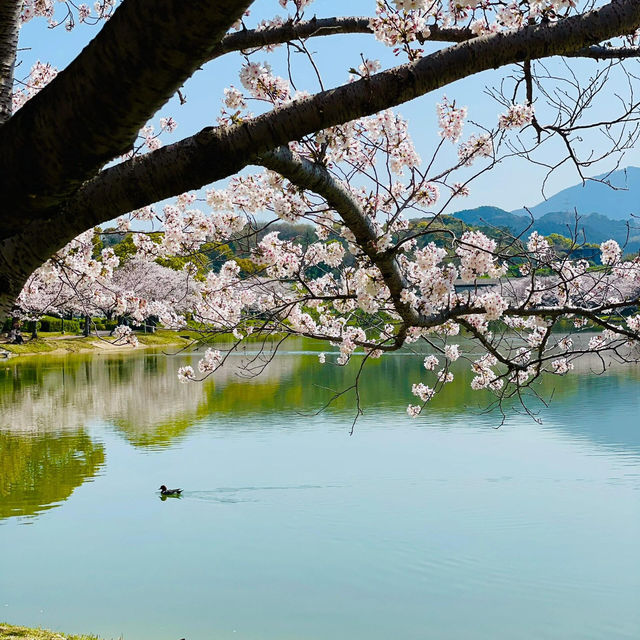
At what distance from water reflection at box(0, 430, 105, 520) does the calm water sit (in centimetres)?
5

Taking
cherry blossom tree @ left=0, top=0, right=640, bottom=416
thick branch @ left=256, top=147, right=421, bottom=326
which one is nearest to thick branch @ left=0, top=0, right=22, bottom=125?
cherry blossom tree @ left=0, top=0, right=640, bottom=416

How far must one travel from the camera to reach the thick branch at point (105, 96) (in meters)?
1.37

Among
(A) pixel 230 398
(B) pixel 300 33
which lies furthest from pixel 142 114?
(A) pixel 230 398

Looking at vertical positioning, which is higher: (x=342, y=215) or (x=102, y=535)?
(x=342, y=215)

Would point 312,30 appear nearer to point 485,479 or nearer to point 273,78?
point 273,78

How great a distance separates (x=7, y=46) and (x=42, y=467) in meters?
10.4

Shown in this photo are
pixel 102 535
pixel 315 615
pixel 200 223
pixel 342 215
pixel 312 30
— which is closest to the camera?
pixel 342 215

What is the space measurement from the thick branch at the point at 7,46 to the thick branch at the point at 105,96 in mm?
694

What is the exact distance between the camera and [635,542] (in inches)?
341

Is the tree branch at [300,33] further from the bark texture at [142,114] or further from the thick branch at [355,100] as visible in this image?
the thick branch at [355,100]

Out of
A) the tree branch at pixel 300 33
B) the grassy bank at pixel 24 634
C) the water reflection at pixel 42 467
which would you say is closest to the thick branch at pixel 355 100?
the tree branch at pixel 300 33

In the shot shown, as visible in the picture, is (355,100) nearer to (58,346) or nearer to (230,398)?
(230,398)

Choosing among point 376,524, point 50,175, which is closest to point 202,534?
point 376,524

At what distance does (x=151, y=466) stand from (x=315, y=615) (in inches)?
244
